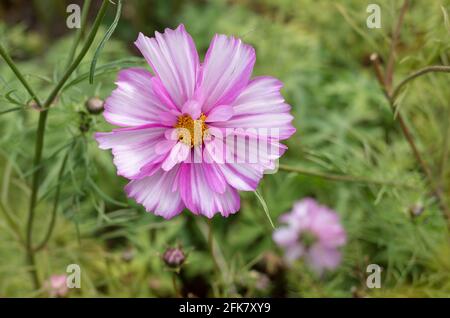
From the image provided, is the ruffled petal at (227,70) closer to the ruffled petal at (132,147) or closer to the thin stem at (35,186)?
the ruffled petal at (132,147)

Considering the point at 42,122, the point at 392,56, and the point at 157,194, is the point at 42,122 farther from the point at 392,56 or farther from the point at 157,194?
the point at 392,56

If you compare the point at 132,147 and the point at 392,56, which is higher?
the point at 392,56

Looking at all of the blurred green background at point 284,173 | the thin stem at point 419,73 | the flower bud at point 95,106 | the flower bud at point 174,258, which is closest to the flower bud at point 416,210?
the blurred green background at point 284,173

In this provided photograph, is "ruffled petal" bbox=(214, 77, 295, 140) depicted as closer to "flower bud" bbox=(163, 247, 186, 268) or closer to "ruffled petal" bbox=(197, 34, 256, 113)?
"ruffled petal" bbox=(197, 34, 256, 113)

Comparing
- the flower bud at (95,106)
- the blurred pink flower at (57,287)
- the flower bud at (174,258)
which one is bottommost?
the blurred pink flower at (57,287)

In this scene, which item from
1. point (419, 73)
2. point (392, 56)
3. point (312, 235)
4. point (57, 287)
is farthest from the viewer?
point (312, 235)

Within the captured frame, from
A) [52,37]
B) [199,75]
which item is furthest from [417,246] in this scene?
[52,37]

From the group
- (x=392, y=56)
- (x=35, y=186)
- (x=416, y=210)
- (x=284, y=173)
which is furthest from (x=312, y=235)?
(x=35, y=186)
